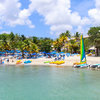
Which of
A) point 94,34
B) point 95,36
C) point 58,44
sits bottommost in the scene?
point 58,44

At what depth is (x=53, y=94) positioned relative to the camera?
44.3 ft

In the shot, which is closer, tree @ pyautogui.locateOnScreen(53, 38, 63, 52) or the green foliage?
the green foliage

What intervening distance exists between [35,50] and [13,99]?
33937 millimetres

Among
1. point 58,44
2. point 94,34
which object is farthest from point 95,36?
point 58,44

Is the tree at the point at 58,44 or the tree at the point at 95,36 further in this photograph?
the tree at the point at 58,44

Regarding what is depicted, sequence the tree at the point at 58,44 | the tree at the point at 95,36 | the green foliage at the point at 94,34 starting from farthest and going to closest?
the tree at the point at 58,44 → the green foliage at the point at 94,34 → the tree at the point at 95,36

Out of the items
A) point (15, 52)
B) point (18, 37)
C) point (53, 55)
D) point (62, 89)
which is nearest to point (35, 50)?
point (53, 55)

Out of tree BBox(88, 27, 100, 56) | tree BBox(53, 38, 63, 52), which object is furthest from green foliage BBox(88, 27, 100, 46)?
tree BBox(53, 38, 63, 52)

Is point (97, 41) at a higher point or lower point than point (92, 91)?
higher

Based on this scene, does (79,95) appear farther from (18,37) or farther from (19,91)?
(18,37)

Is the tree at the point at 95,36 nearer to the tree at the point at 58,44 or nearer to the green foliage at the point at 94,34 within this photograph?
the green foliage at the point at 94,34

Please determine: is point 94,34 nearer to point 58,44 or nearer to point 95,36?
point 95,36

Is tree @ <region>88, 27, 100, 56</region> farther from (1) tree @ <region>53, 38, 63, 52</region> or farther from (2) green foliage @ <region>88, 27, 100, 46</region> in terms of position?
(1) tree @ <region>53, 38, 63, 52</region>

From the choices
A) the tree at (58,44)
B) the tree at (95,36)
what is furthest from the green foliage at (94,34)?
the tree at (58,44)
